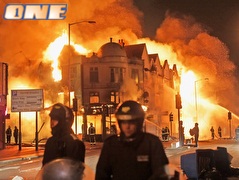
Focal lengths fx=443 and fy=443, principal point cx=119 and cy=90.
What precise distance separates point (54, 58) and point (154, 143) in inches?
2182

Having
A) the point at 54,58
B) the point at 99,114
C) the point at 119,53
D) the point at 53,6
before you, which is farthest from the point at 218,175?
the point at 54,58

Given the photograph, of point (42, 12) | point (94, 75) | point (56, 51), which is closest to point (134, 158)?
point (42, 12)

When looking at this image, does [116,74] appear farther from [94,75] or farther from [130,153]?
[130,153]

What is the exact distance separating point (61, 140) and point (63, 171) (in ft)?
2.80

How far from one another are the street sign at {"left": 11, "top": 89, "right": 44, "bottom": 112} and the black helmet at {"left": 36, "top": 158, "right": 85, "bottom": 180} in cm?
2465

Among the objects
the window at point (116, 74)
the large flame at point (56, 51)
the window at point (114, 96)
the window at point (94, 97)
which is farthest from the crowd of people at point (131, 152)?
the large flame at point (56, 51)

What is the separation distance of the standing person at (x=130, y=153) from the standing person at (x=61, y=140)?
110 centimetres

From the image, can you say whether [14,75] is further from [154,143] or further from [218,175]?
[154,143]

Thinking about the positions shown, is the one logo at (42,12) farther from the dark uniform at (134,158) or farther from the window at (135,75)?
the window at (135,75)

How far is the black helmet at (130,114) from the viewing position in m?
3.88

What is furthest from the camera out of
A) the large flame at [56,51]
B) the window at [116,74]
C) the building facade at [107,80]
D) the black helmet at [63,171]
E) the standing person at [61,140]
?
the large flame at [56,51]

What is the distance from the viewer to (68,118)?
16.9 ft

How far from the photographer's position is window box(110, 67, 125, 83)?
50844 mm

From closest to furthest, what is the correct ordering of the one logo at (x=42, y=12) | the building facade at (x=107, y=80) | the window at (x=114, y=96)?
1. the one logo at (x=42, y=12)
2. the building facade at (x=107, y=80)
3. the window at (x=114, y=96)
